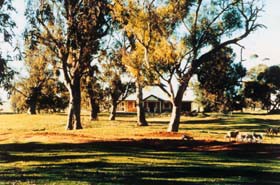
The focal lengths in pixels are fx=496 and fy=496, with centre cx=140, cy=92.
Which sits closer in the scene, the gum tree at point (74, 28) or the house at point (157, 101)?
the gum tree at point (74, 28)

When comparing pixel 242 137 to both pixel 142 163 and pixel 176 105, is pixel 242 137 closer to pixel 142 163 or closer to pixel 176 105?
pixel 176 105

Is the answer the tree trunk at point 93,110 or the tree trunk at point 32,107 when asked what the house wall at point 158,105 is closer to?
the tree trunk at point 32,107

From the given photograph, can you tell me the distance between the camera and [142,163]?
2497 cm

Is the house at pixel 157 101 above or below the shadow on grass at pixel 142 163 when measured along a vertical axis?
above

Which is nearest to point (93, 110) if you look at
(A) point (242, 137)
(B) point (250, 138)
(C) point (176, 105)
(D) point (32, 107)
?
(D) point (32, 107)

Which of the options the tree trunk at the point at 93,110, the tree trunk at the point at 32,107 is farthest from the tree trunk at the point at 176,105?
the tree trunk at the point at 32,107

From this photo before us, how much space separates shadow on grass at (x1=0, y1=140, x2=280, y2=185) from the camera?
66.6 ft

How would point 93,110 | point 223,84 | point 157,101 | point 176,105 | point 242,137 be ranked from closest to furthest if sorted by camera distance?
point 242,137 < point 176,105 < point 93,110 < point 223,84 < point 157,101

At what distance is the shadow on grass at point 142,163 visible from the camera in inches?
→ 799

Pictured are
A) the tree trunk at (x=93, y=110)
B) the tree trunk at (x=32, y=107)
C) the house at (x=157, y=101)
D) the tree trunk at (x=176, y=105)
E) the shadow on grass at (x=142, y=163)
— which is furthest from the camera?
the house at (x=157, y=101)

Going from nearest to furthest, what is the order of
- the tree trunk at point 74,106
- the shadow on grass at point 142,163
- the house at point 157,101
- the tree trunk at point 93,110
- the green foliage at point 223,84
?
1. the shadow on grass at point 142,163
2. the tree trunk at point 74,106
3. the green foliage at point 223,84
4. the tree trunk at point 93,110
5. the house at point 157,101

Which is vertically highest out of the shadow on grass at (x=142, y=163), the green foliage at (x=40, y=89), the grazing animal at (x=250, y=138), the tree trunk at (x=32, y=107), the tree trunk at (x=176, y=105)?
the green foliage at (x=40, y=89)

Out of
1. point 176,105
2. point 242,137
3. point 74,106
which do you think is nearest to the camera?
point 242,137

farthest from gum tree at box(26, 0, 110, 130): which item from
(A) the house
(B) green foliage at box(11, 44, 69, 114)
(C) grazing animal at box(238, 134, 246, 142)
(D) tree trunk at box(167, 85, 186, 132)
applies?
(A) the house
